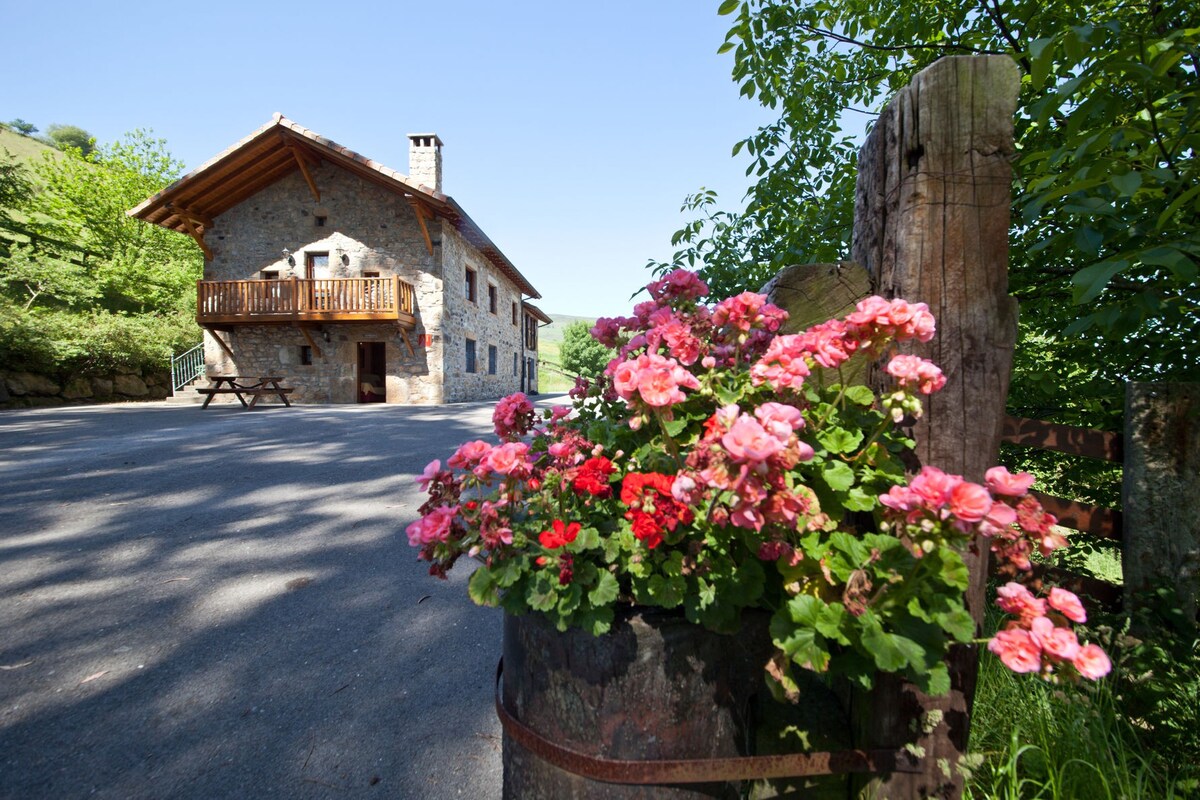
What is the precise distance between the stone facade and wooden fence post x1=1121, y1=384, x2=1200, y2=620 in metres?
14.1

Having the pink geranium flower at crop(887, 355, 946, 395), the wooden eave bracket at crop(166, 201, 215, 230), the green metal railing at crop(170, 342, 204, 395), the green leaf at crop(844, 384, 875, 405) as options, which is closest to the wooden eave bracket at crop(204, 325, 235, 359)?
the green metal railing at crop(170, 342, 204, 395)

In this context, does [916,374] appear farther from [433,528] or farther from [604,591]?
[433,528]

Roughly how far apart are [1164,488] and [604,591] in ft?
5.92

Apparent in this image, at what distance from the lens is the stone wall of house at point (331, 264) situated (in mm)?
14133

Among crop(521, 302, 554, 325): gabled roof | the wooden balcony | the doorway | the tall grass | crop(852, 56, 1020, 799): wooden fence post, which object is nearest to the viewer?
crop(852, 56, 1020, 799): wooden fence post

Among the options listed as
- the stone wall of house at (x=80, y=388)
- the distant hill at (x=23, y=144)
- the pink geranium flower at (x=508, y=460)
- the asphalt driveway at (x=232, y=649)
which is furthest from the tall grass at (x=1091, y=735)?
the distant hill at (x=23, y=144)

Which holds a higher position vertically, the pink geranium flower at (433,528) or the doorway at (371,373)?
the doorway at (371,373)

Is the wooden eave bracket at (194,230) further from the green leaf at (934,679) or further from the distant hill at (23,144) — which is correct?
the distant hill at (23,144)

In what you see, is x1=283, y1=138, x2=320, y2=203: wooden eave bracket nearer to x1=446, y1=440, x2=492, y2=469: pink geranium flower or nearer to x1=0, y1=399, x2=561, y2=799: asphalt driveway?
x1=0, y1=399, x2=561, y2=799: asphalt driveway

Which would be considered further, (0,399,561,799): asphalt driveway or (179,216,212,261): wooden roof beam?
(179,216,212,261): wooden roof beam

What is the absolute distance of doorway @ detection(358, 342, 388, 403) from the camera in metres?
18.0

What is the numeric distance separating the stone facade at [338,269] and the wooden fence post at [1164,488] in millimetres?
14068

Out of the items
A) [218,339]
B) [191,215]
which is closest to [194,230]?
[191,215]

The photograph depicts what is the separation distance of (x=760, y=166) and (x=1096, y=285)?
223 cm
